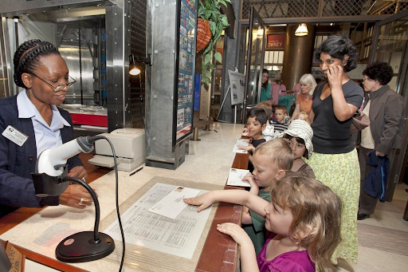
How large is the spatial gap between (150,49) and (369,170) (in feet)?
9.15

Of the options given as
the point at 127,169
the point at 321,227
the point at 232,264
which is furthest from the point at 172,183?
the point at 321,227

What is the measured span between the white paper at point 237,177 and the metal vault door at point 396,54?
8.88 ft

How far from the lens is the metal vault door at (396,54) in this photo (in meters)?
3.11

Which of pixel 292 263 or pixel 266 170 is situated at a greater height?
pixel 266 170

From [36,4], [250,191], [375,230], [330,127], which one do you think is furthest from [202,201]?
[375,230]

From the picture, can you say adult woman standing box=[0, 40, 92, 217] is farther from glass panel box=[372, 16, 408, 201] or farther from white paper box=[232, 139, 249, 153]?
glass panel box=[372, 16, 408, 201]

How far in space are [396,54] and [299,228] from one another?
157 inches

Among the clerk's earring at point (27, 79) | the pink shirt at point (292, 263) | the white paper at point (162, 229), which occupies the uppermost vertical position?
the clerk's earring at point (27, 79)

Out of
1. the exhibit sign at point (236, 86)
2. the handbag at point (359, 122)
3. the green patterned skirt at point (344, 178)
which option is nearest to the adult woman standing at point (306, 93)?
the exhibit sign at point (236, 86)

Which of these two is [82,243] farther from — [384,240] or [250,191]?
[384,240]

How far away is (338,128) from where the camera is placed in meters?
1.59

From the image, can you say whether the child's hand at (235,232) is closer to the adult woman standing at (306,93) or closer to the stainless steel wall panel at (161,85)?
the stainless steel wall panel at (161,85)

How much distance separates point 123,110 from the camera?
1787mm

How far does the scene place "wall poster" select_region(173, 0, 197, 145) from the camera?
1.43 meters
